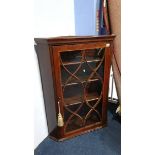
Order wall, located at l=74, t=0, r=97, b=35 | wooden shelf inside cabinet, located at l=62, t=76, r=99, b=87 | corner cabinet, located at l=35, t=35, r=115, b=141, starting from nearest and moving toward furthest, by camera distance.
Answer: corner cabinet, located at l=35, t=35, r=115, b=141 < wooden shelf inside cabinet, located at l=62, t=76, r=99, b=87 < wall, located at l=74, t=0, r=97, b=35

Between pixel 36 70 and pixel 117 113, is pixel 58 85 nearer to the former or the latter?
pixel 36 70

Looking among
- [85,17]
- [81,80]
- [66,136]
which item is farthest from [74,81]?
[85,17]

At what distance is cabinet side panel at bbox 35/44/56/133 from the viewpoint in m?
1.45

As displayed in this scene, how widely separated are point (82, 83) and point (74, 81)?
0.24ft

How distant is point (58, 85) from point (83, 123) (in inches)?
17.8

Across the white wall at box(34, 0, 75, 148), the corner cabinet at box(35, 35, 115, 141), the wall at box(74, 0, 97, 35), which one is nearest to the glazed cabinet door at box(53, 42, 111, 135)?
the corner cabinet at box(35, 35, 115, 141)

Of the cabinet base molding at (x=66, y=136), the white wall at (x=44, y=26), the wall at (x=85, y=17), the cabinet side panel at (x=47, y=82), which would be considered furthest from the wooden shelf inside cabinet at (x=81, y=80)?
the wall at (x=85, y=17)

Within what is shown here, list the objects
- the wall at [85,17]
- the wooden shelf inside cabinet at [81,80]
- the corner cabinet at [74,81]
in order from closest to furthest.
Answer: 1. the corner cabinet at [74,81]
2. the wooden shelf inside cabinet at [81,80]
3. the wall at [85,17]

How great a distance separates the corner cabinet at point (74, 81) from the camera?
1446mm

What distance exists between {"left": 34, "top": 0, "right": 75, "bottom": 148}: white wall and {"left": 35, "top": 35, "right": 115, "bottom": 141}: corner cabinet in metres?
0.05

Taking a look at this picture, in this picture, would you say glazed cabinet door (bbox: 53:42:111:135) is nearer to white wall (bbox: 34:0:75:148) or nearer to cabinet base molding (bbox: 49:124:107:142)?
cabinet base molding (bbox: 49:124:107:142)

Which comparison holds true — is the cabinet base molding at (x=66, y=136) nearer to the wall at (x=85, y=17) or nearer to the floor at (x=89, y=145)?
the floor at (x=89, y=145)

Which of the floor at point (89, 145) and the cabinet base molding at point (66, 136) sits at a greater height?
the cabinet base molding at point (66, 136)
